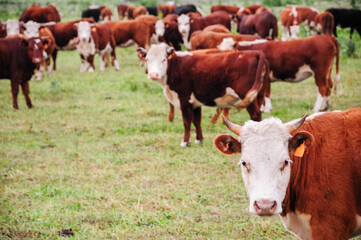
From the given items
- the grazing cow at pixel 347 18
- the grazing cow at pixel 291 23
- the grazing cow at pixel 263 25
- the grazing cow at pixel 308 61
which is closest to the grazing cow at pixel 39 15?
the grazing cow at pixel 263 25

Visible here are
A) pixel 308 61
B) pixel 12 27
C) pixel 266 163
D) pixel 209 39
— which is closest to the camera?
pixel 266 163

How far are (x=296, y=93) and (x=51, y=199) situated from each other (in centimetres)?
767

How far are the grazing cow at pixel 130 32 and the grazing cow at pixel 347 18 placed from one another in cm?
847

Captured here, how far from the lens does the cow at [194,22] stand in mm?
16578

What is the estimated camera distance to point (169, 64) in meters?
8.02

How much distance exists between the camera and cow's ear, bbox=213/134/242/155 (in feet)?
11.6

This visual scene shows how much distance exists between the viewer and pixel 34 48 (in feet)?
35.6

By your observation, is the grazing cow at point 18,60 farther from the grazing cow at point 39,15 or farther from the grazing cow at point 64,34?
the grazing cow at point 39,15

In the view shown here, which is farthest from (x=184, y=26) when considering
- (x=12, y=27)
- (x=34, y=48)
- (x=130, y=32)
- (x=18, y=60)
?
(x=18, y=60)

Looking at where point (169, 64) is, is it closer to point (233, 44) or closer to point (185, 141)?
point (185, 141)

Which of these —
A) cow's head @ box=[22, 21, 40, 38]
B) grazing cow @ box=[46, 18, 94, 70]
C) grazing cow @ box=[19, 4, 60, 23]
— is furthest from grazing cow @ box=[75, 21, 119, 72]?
grazing cow @ box=[19, 4, 60, 23]

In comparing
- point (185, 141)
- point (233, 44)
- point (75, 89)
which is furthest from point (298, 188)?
point (75, 89)

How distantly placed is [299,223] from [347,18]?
59.3 feet

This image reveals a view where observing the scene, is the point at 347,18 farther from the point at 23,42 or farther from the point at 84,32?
the point at 23,42
